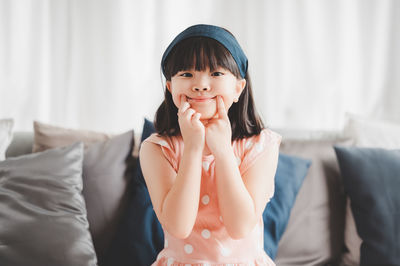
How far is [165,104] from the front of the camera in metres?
1.19

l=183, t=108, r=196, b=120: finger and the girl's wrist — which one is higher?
l=183, t=108, r=196, b=120: finger

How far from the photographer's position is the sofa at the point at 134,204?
1273mm

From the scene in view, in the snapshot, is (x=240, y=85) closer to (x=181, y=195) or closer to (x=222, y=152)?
(x=222, y=152)

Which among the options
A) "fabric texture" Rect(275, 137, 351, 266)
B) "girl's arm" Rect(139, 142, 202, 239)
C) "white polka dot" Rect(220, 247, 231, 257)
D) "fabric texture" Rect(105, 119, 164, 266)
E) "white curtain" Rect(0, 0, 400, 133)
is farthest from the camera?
"white curtain" Rect(0, 0, 400, 133)

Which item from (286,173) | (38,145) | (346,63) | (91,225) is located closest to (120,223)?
(91,225)

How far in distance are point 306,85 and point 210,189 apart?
129 centimetres

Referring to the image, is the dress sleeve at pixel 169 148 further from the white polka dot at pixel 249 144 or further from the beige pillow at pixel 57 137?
the beige pillow at pixel 57 137

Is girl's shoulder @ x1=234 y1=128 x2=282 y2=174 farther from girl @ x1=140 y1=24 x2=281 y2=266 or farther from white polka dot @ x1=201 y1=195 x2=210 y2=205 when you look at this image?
white polka dot @ x1=201 y1=195 x2=210 y2=205

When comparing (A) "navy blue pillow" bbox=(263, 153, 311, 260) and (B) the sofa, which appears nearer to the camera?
(B) the sofa

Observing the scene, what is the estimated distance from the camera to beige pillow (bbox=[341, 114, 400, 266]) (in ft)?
5.02

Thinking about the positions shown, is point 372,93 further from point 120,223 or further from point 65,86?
point 65,86

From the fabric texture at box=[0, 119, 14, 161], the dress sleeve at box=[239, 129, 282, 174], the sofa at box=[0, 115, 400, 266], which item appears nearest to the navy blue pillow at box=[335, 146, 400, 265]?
the sofa at box=[0, 115, 400, 266]

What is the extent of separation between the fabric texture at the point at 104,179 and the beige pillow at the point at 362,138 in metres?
0.91

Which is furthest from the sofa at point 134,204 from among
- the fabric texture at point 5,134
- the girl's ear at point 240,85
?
the girl's ear at point 240,85
